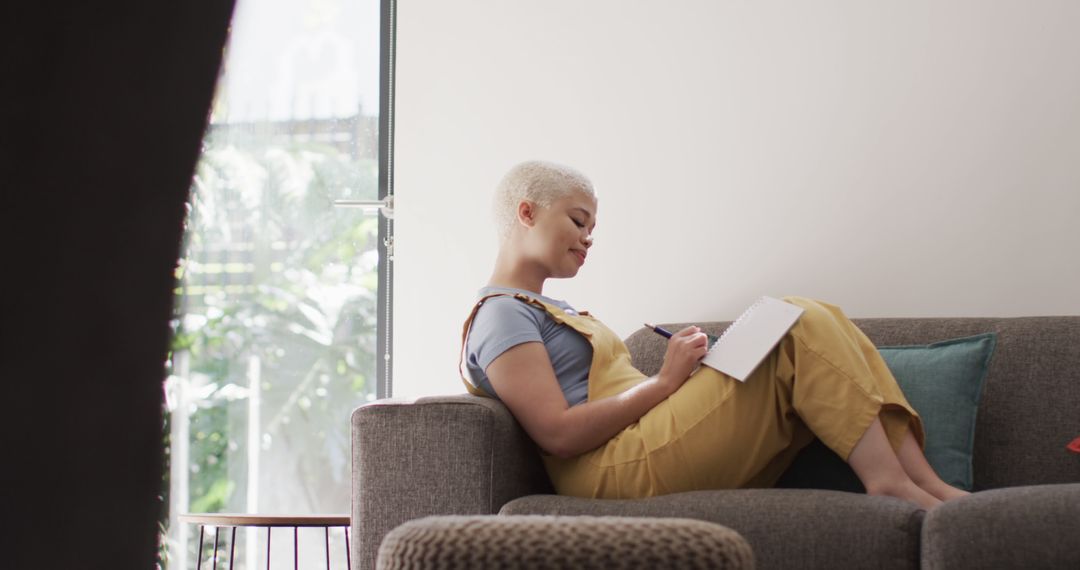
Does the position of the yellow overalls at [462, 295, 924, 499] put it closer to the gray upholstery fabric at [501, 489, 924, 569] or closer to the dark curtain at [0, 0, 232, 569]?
the gray upholstery fabric at [501, 489, 924, 569]

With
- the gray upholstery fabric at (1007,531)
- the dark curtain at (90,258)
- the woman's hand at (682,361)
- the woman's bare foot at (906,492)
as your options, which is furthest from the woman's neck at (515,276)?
the dark curtain at (90,258)

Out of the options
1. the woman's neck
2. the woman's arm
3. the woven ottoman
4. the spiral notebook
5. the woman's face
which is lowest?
the woven ottoman

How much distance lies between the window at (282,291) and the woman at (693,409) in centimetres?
114

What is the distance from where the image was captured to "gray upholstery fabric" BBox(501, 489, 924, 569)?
1.33m

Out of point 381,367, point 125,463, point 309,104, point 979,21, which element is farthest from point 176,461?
point 125,463

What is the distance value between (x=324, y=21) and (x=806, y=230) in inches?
60.4

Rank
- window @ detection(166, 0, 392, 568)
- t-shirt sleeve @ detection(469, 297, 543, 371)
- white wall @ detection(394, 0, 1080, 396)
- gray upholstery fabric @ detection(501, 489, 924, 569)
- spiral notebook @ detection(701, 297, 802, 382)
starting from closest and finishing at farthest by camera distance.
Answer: gray upholstery fabric @ detection(501, 489, 924, 569) → spiral notebook @ detection(701, 297, 802, 382) → t-shirt sleeve @ detection(469, 297, 543, 371) → white wall @ detection(394, 0, 1080, 396) → window @ detection(166, 0, 392, 568)

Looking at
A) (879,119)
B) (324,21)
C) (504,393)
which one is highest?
(324,21)

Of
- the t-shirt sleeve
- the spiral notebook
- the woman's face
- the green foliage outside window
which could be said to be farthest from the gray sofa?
the green foliage outside window

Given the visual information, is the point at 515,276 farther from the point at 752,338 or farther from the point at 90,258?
the point at 90,258

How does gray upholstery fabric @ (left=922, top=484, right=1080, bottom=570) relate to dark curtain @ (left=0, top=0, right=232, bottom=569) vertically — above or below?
below

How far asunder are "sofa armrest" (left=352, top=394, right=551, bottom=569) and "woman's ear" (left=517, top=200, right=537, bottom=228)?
47 centimetres

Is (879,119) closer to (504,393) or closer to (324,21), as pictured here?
(504,393)

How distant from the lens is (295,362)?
9.64 ft
